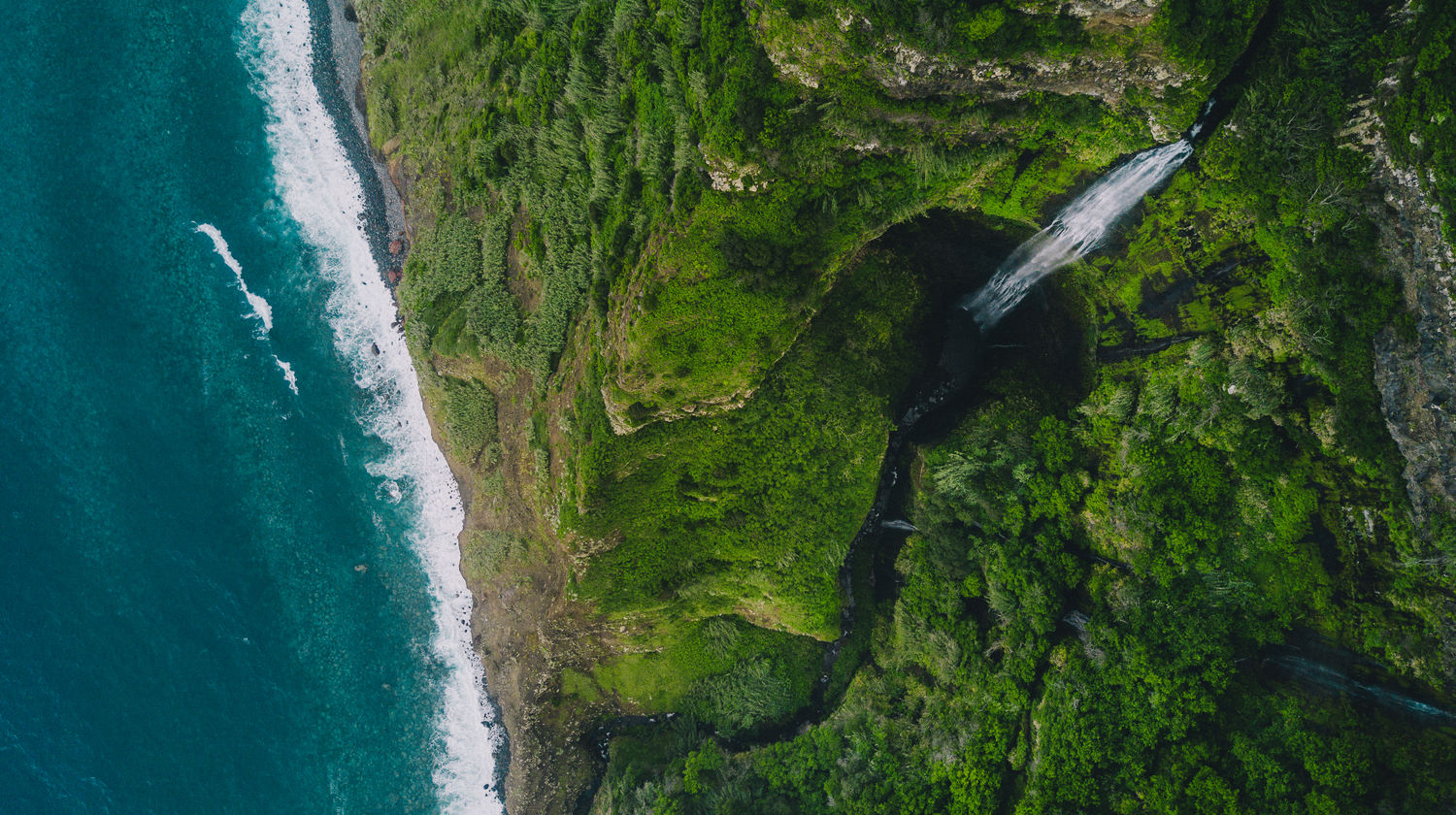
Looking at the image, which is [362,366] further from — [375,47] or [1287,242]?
[1287,242]

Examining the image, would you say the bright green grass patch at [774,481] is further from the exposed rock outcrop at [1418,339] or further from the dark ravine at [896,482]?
the exposed rock outcrop at [1418,339]

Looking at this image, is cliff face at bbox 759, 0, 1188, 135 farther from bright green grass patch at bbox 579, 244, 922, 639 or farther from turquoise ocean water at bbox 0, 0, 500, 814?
turquoise ocean water at bbox 0, 0, 500, 814

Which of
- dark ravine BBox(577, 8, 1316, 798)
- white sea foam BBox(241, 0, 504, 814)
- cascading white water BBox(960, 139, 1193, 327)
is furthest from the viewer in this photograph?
white sea foam BBox(241, 0, 504, 814)

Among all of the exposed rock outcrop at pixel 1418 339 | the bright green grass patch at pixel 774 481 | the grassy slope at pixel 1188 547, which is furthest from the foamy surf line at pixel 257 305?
the exposed rock outcrop at pixel 1418 339

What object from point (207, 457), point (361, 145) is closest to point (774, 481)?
point (361, 145)

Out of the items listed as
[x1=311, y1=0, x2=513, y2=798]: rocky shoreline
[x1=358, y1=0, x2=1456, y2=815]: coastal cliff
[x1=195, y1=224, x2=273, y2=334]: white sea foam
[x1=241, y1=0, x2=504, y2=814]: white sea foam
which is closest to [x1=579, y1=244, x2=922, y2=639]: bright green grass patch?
[x1=358, y1=0, x2=1456, y2=815]: coastal cliff

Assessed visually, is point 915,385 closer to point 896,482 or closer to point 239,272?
point 896,482
